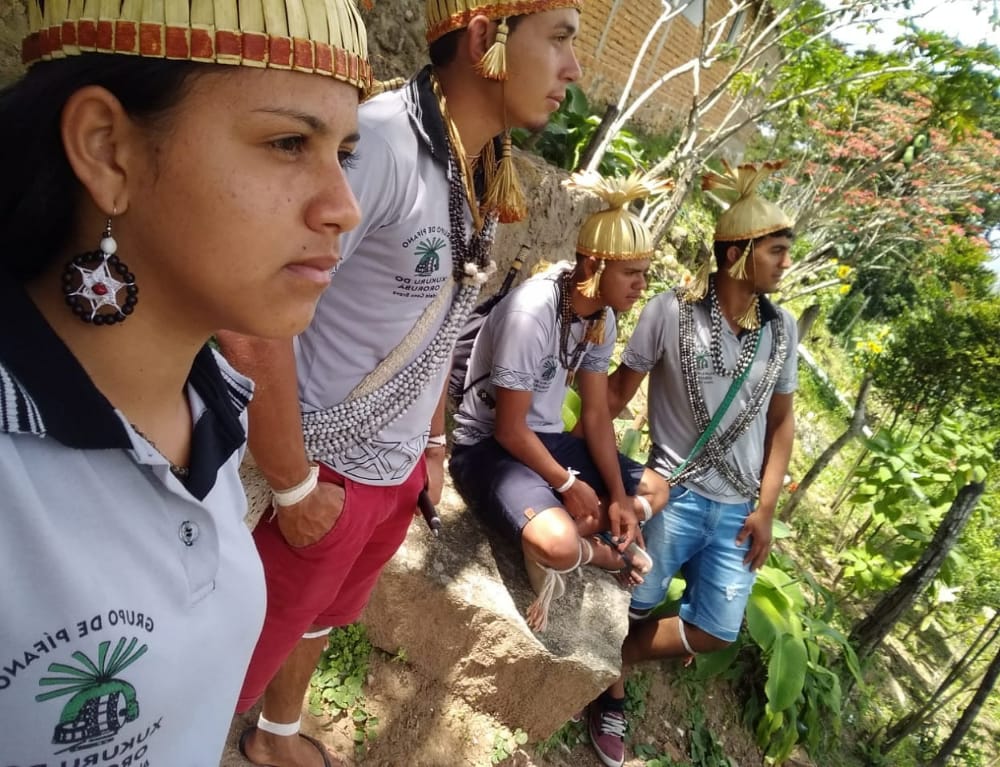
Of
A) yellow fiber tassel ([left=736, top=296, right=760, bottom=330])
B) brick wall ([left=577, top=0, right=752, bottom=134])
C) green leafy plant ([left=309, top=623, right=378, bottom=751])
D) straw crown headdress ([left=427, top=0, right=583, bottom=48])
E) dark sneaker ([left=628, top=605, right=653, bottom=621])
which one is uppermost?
brick wall ([left=577, top=0, right=752, bottom=134])

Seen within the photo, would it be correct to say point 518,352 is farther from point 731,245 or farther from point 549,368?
point 731,245

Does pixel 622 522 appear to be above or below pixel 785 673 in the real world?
above

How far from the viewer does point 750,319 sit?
3301mm

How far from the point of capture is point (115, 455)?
84cm

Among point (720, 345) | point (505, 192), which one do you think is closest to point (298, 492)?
point (505, 192)

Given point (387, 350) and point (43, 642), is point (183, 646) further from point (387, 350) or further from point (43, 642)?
point (387, 350)

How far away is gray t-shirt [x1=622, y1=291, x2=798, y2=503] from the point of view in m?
3.27

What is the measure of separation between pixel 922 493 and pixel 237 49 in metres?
5.97

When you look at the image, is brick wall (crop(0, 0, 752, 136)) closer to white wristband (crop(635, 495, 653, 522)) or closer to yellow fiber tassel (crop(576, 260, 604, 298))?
yellow fiber tassel (crop(576, 260, 604, 298))

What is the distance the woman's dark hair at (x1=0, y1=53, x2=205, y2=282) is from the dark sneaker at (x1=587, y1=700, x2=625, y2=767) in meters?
3.34

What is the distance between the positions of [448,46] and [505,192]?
408mm

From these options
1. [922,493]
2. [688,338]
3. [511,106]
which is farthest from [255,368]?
[922,493]

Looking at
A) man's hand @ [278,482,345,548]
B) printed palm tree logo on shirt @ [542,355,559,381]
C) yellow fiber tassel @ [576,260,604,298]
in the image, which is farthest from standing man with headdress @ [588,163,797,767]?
man's hand @ [278,482,345,548]

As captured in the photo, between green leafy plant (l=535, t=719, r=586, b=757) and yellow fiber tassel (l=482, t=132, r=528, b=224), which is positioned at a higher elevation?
yellow fiber tassel (l=482, t=132, r=528, b=224)
